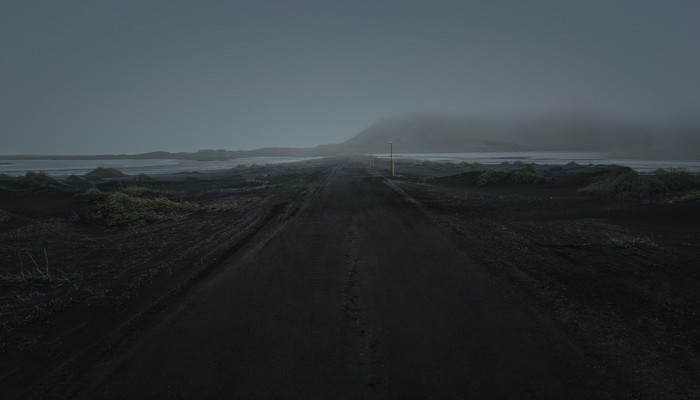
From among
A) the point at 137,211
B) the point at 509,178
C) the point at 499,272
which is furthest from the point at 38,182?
the point at 509,178

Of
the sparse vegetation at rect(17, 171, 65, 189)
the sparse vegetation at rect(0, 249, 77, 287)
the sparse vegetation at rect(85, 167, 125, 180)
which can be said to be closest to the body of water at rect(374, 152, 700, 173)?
the sparse vegetation at rect(0, 249, 77, 287)

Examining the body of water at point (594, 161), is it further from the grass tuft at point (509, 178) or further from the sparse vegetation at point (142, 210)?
the sparse vegetation at point (142, 210)

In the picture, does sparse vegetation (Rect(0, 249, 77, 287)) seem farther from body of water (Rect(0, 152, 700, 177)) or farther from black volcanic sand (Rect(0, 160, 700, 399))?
body of water (Rect(0, 152, 700, 177))

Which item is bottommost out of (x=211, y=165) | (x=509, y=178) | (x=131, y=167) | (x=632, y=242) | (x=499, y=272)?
(x=499, y=272)

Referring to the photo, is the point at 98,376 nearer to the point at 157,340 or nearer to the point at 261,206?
the point at 157,340

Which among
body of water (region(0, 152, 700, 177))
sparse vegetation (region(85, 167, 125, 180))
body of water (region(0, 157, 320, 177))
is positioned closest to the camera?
sparse vegetation (region(85, 167, 125, 180))

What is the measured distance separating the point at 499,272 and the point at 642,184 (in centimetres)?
1656

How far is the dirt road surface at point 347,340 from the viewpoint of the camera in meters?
3.66

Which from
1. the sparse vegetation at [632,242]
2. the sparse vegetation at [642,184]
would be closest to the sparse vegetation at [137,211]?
the sparse vegetation at [632,242]

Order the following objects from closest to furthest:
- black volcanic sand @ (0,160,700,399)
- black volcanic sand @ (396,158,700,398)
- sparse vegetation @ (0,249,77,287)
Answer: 1. black volcanic sand @ (396,158,700,398)
2. black volcanic sand @ (0,160,700,399)
3. sparse vegetation @ (0,249,77,287)

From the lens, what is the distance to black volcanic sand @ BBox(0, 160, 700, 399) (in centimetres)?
423

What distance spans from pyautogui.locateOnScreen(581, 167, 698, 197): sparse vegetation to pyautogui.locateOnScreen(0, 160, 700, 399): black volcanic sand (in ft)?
8.37

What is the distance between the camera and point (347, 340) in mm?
4555

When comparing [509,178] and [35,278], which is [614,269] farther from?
[509,178]
